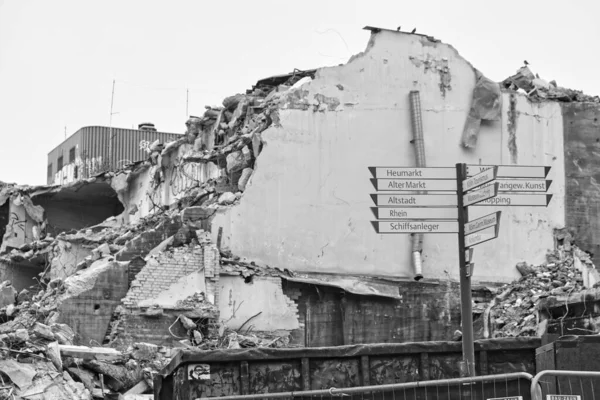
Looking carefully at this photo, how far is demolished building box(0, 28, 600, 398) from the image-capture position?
25.6 m

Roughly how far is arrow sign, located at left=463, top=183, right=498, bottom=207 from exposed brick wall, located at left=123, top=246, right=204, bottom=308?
12.5 meters

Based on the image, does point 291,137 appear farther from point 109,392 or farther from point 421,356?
point 421,356

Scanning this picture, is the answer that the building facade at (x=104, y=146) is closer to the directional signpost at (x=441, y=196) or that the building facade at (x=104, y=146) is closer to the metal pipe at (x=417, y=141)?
the metal pipe at (x=417, y=141)

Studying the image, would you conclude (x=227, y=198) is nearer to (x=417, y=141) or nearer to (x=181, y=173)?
(x=417, y=141)

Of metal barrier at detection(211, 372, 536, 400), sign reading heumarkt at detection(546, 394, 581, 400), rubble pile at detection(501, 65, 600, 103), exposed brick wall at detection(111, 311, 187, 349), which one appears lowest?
sign reading heumarkt at detection(546, 394, 581, 400)

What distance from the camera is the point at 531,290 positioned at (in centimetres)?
2675

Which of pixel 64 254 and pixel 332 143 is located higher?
pixel 332 143

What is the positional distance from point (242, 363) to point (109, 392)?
5351 mm

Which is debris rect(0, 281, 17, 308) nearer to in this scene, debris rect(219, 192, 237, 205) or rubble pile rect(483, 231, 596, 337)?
debris rect(219, 192, 237, 205)

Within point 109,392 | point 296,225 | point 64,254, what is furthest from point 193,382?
point 64,254

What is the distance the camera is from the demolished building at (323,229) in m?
25.6

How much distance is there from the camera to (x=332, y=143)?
28188 mm

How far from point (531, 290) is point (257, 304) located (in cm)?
531

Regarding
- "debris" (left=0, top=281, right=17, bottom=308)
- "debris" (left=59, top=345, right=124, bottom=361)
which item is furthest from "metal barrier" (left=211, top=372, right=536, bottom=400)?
"debris" (left=0, top=281, right=17, bottom=308)
